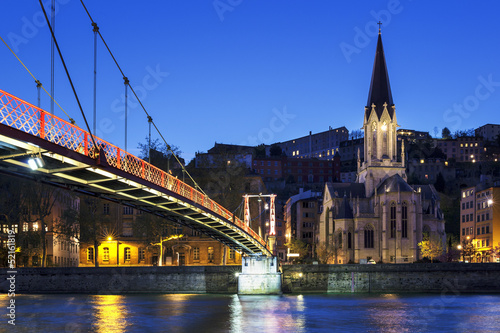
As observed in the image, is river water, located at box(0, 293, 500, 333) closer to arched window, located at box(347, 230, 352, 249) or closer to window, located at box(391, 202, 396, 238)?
window, located at box(391, 202, 396, 238)

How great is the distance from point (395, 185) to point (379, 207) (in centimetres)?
379

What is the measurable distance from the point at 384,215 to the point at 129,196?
6561 centimetres

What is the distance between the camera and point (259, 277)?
64.9 m

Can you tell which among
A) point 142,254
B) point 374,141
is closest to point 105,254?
point 142,254

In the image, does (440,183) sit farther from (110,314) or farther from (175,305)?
(110,314)

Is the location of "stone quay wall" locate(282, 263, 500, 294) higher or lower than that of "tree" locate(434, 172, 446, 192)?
lower

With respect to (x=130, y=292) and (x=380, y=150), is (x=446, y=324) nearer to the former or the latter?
(x=130, y=292)

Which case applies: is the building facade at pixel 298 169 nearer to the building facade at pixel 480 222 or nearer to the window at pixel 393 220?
the building facade at pixel 480 222

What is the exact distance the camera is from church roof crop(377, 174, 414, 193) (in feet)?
319

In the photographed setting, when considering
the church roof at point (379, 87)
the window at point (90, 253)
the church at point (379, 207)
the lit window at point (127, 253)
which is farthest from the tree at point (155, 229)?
the church roof at point (379, 87)

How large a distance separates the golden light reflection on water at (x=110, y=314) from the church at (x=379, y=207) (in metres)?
43.2

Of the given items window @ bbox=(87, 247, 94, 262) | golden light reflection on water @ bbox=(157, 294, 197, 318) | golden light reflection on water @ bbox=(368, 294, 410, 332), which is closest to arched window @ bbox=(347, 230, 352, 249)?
window @ bbox=(87, 247, 94, 262)

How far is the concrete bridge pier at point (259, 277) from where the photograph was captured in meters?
64.4

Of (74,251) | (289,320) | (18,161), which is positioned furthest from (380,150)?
(18,161)
